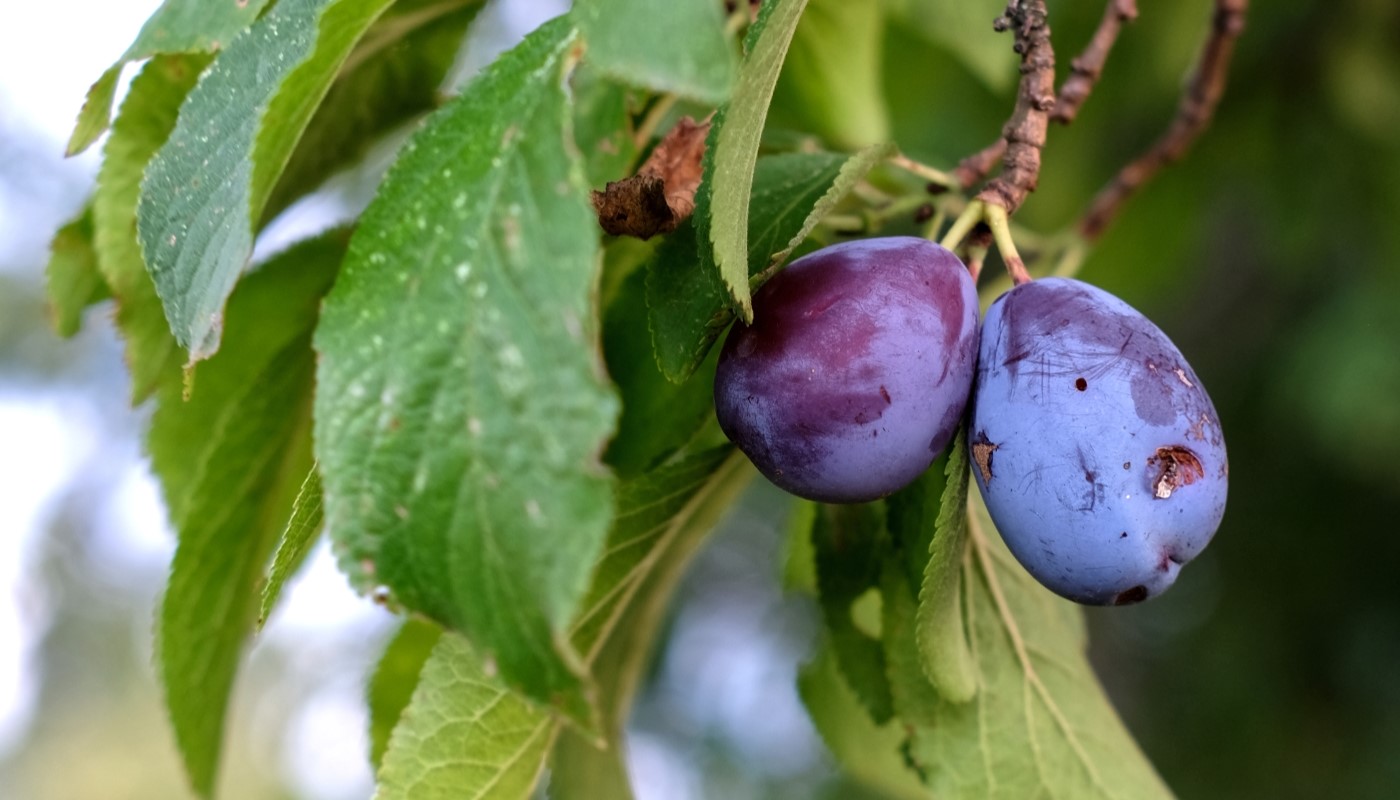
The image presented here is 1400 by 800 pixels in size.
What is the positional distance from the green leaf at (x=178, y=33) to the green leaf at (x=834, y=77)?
1.86 feet

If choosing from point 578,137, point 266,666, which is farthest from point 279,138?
point 266,666

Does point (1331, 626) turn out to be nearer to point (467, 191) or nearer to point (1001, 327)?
point (1001, 327)

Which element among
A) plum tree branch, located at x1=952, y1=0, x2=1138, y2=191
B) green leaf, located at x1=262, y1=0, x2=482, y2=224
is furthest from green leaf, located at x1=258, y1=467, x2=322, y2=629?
plum tree branch, located at x1=952, y1=0, x2=1138, y2=191

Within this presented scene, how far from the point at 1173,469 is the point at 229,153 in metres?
0.46

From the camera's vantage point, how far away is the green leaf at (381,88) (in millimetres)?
825

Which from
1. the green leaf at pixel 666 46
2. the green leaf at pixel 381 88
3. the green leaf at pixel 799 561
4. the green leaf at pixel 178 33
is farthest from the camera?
the green leaf at pixel 799 561

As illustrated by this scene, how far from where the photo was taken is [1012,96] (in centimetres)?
163

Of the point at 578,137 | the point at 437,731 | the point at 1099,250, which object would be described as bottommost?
the point at 1099,250

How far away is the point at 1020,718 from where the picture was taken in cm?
76

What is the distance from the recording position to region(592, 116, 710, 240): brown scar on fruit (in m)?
0.57

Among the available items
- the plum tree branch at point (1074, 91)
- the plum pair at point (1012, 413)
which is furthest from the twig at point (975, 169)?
the plum pair at point (1012, 413)

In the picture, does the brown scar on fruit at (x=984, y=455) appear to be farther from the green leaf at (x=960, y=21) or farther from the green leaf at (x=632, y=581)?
the green leaf at (x=960, y=21)

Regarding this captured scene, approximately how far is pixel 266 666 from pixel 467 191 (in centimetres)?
1135

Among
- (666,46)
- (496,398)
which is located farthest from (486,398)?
(666,46)
